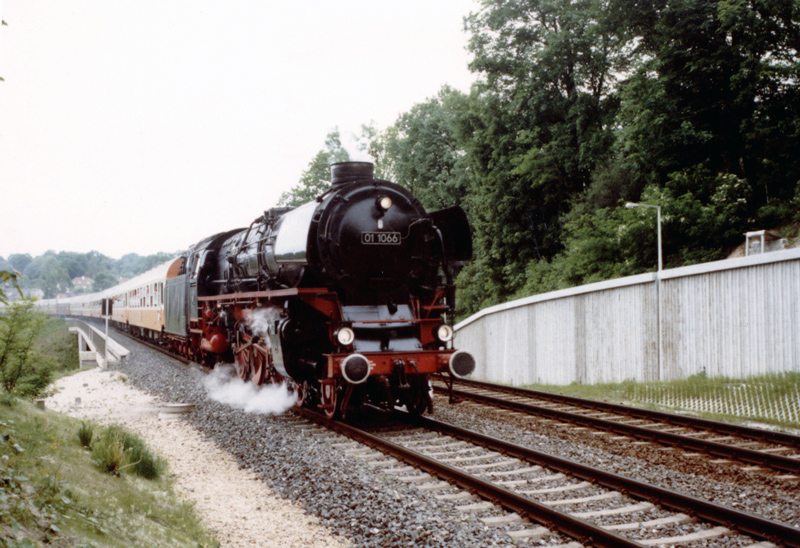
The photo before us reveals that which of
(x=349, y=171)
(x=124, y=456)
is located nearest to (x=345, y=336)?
(x=349, y=171)

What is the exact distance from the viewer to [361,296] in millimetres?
9617

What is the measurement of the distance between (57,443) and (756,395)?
10.1 meters

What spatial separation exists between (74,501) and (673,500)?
15.8 ft

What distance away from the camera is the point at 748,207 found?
2173 centimetres

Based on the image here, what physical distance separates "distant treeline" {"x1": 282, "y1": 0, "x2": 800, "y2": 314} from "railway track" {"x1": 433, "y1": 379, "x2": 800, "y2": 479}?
739 cm

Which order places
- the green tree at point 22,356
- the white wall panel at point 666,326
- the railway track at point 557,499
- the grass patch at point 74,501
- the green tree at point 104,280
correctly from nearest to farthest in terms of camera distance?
the grass patch at point 74,501 < the railway track at point 557,499 < the green tree at point 22,356 < the white wall panel at point 666,326 < the green tree at point 104,280

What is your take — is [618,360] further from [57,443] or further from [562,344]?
[57,443]

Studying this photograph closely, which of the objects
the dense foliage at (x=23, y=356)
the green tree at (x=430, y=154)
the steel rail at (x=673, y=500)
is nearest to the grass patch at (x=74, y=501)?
the steel rail at (x=673, y=500)

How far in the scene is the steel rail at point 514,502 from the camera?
4.59m

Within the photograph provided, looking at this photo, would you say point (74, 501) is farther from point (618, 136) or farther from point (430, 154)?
point (430, 154)

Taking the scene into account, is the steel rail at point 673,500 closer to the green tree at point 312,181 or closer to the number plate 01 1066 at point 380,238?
the number plate 01 1066 at point 380,238

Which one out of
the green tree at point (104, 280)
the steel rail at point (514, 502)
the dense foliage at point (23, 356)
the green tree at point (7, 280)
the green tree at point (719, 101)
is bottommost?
the steel rail at point (514, 502)

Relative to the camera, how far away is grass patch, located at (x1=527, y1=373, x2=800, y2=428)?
974cm

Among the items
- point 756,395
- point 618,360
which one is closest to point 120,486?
point 756,395
